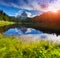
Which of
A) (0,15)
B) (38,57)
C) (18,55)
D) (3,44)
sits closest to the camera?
(38,57)

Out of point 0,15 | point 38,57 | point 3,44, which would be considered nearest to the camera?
point 38,57

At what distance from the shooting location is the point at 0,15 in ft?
451

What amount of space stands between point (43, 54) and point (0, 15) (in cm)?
12887

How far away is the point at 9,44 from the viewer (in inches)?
614

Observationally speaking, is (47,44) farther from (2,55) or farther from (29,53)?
(2,55)

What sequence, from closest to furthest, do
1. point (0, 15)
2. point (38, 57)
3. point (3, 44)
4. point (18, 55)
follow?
point (38, 57) → point (18, 55) → point (3, 44) → point (0, 15)

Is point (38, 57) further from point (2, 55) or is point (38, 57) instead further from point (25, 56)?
point (2, 55)

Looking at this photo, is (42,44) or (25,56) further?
(42,44)

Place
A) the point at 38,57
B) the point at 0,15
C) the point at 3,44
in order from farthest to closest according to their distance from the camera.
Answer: the point at 0,15
the point at 3,44
the point at 38,57

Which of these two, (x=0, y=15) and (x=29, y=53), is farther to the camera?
(x=0, y=15)

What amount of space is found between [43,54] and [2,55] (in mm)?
2478

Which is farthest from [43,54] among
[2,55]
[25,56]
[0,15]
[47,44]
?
[0,15]

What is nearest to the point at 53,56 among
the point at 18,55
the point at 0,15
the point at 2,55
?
the point at 18,55

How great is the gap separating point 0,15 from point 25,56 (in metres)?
128
